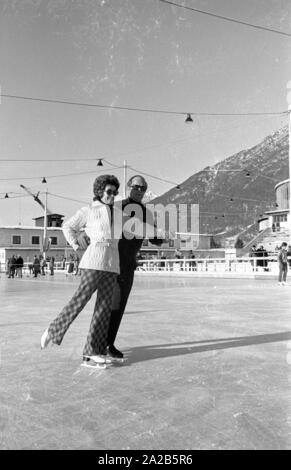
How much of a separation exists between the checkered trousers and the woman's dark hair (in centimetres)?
52

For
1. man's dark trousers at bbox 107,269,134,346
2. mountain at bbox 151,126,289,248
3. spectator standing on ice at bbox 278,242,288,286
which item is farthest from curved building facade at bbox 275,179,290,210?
man's dark trousers at bbox 107,269,134,346

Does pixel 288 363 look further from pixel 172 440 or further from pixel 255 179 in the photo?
pixel 255 179

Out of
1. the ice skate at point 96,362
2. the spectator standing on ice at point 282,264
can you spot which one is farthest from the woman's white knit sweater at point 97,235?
the spectator standing on ice at point 282,264

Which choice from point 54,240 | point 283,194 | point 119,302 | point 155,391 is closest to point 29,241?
point 54,240

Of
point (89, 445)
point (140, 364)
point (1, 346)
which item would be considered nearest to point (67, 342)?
point (1, 346)

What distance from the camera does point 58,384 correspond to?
262 cm

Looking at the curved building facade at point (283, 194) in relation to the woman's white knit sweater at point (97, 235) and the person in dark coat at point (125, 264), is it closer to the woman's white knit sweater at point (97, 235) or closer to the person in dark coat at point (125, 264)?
the person in dark coat at point (125, 264)

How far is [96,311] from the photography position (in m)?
3.13

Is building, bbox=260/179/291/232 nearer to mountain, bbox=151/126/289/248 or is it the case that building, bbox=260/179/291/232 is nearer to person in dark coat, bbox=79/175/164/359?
mountain, bbox=151/126/289/248

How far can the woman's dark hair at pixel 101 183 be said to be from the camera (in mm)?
3105

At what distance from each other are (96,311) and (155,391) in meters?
0.83

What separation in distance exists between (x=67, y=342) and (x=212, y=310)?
2.93m

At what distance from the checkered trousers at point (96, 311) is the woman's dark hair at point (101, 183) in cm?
52

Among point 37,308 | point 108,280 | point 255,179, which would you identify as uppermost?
point 255,179
